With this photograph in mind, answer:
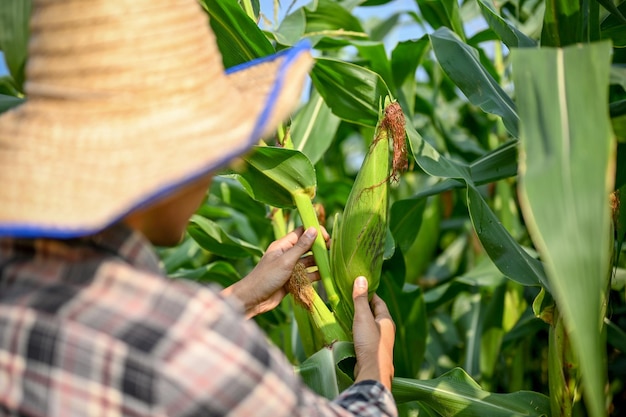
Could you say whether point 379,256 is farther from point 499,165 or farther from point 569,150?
point 569,150

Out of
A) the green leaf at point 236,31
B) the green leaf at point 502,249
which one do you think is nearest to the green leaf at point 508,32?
the green leaf at point 502,249

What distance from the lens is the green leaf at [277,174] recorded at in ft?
4.00

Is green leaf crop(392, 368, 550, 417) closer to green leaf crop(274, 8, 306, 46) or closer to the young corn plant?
the young corn plant

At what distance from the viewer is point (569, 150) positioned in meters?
0.76

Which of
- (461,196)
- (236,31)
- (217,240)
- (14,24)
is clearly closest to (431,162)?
(236,31)

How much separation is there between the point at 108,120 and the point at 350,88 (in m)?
0.72

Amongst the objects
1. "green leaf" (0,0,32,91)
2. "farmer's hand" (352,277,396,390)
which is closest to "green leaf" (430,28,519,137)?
"farmer's hand" (352,277,396,390)

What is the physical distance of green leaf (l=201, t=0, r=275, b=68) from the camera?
4.06 feet

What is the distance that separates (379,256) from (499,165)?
1.14ft

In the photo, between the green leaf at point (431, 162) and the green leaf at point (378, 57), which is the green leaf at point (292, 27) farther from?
the green leaf at point (431, 162)

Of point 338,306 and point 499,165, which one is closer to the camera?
point 338,306

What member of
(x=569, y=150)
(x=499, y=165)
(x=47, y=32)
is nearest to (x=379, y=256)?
(x=499, y=165)

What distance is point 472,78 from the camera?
4.53 ft

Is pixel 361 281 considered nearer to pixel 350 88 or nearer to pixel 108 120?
pixel 350 88
